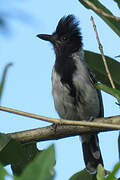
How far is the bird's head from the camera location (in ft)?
15.5

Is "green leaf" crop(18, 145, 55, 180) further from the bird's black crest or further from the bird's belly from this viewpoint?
the bird's black crest

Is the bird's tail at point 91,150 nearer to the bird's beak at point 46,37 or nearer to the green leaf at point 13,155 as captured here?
the bird's beak at point 46,37

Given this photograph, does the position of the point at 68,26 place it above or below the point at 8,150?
above

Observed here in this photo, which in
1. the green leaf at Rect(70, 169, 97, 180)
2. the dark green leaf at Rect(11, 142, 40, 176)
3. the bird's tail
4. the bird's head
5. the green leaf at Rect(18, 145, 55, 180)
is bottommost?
the bird's tail

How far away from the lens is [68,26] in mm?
4758

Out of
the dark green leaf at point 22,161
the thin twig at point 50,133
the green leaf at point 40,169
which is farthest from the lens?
the thin twig at point 50,133

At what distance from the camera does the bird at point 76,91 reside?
4.06 meters

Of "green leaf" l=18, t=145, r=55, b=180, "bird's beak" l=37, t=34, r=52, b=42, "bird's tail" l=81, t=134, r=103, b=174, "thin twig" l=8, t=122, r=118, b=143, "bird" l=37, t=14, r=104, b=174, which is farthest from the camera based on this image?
"bird's beak" l=37, t=34, r=52, b=42

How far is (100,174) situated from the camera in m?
1.08

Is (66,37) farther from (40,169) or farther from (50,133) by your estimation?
(40,169)

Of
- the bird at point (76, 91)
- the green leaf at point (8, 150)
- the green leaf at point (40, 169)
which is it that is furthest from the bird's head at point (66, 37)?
the green leaf at point (40, 169)

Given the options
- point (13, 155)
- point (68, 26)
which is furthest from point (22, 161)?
point (68, 26)

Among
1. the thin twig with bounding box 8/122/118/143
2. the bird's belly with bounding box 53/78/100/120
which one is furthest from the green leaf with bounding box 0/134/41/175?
the bird's belly with bounding box 53/78/100/120

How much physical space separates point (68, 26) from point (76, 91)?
1.16 metres
